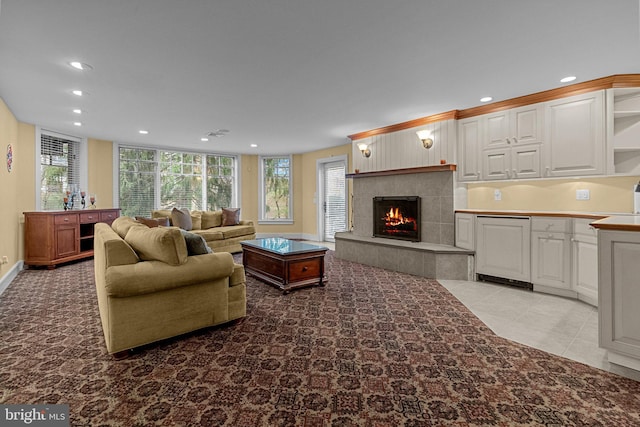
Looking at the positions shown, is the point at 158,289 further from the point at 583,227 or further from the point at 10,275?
the point at 583,227

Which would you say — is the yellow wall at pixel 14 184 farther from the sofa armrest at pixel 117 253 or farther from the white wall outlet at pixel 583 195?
the white wall outlet at pixel 583 195

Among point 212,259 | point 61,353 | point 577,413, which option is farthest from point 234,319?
point 577,413

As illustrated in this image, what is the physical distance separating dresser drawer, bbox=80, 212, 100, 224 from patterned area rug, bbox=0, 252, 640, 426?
2.70 meters

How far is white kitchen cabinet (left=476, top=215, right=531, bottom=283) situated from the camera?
3.74 meters

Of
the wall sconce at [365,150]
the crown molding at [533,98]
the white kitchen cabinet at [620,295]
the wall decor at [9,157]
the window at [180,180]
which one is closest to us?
the white kitchen cabinet at [620,295]

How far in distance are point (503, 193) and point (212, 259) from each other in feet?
12.9

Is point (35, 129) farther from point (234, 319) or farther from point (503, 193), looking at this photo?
point (503, 193)

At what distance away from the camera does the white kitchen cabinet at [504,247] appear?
374 centimetres

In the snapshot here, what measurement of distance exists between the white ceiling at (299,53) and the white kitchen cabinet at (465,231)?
5.07 feet

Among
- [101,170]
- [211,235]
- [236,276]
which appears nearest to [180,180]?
[101,170]

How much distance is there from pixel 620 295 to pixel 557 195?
2240 mm

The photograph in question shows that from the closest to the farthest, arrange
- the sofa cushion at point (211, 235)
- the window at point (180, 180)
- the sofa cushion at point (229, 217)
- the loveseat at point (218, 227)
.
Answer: the sofa cushion at point (211, 235), the loveseat at point (218, 227), the sofa cushion at point (229, 217), the window at point (180, 180)

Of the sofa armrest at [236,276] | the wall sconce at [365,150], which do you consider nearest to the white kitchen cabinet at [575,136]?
the wall sconce at [365,150]

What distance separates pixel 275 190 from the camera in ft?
28.6
